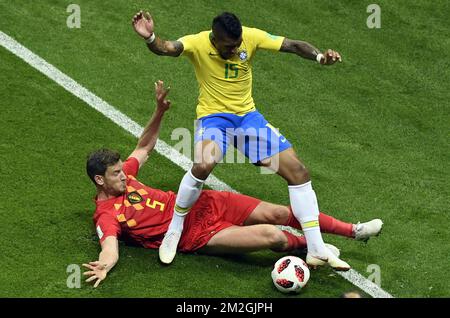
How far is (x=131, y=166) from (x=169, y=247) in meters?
1.00

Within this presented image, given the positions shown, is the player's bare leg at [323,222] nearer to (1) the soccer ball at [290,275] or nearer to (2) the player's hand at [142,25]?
(1) the soccer ball at [290,275]

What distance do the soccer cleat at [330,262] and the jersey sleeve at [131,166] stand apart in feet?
5.89

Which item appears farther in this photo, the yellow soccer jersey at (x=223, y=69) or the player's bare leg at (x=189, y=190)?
the yellow soccer jersey at (x=223, y=69)

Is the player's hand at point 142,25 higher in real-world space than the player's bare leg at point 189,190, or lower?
higher

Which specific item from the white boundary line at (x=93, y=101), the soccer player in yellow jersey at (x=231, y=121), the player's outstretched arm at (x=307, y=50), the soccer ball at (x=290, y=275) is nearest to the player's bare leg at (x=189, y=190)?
the soccer player in yellow jersey at (x=231, y=121)

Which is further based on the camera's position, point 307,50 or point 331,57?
point 307,50

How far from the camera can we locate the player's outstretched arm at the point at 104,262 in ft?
29.1

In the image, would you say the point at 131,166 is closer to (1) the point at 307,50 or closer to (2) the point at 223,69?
(2) the point at 223,69

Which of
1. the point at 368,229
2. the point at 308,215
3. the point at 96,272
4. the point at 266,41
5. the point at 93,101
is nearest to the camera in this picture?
the point at 96,272

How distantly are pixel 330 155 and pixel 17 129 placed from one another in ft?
10.5

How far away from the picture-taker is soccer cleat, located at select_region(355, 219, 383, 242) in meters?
9.50

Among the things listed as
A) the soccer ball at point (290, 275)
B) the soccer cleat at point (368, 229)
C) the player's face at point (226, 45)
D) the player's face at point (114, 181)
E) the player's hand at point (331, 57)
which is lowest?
the soccer ball at point (290, 275)

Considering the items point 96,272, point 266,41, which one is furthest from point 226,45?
point 96,272

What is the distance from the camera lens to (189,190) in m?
9.23
